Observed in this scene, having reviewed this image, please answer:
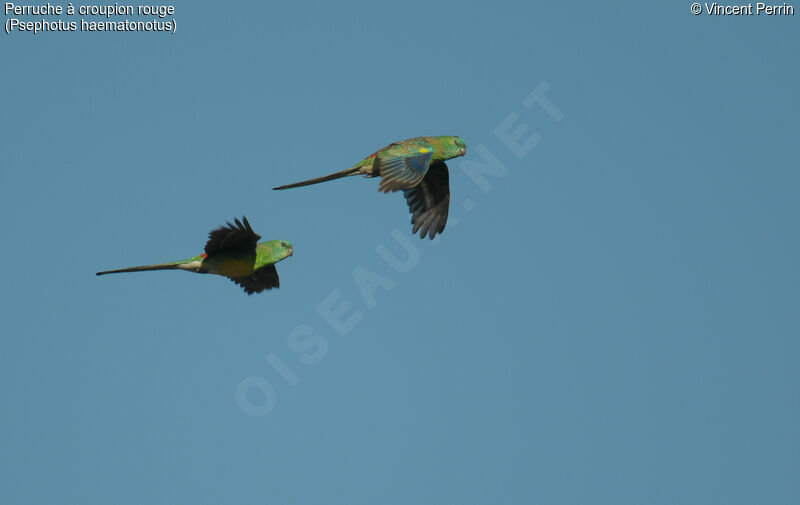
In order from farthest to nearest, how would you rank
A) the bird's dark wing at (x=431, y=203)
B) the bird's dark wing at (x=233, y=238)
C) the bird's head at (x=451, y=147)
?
the bird's dark wing at (x=431, y=203), the bird's head at (x=451, y=147), the bird's dark wing at (x=233, y=238)

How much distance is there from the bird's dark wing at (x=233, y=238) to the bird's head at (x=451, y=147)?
4878 millimetres

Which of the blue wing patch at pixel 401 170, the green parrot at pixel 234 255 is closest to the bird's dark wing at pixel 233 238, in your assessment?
the green parrot at pixel 234 255

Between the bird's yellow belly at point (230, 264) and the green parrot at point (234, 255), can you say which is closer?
the green parrot at point (234, 255)

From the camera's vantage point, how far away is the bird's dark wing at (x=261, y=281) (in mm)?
30344

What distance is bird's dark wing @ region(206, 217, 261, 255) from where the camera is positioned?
27.1m

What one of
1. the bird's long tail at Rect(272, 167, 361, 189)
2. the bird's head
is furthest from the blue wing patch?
the bird's head

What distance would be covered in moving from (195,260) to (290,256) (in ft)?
7.01

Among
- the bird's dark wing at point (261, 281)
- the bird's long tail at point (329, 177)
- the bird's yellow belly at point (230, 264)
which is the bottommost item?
the bird's yellow belly at point (230, 264)

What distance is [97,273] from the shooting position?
27.0m

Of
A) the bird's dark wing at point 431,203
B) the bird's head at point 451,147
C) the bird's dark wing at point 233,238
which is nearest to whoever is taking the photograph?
the bird's dark wing at point 233,238

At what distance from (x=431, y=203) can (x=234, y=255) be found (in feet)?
18.4

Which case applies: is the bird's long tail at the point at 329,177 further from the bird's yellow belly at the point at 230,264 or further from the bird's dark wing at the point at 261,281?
the bird's dark wing at the point at 261,281

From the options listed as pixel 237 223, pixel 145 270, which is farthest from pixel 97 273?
pixel 237 223

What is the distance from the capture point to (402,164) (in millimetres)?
28672
